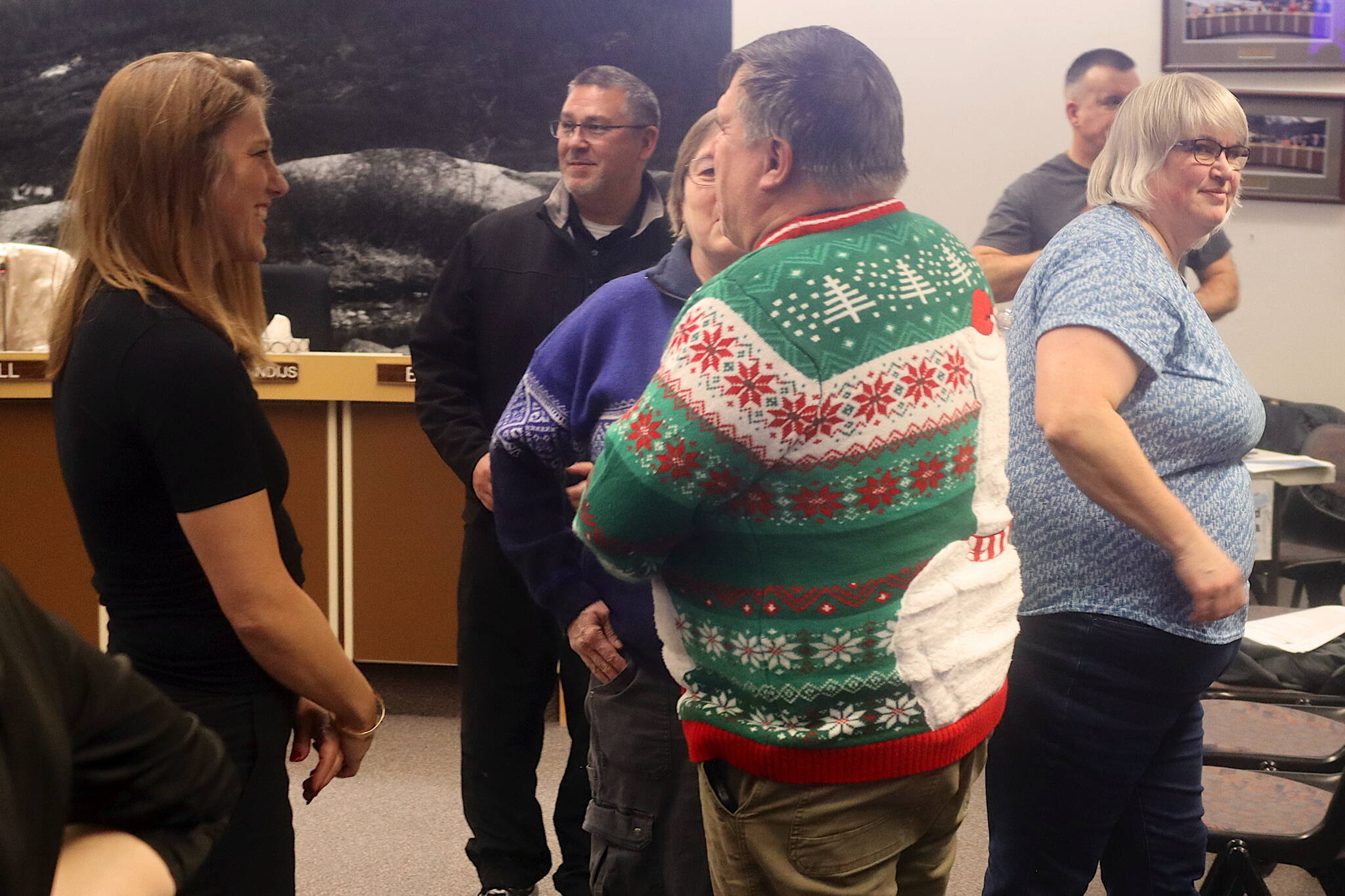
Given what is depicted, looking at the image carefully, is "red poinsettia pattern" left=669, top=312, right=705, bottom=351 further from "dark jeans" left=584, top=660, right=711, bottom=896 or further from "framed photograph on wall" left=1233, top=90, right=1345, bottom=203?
"framed photograph on wall" left=1233, top=90, right=1345, bottom=203

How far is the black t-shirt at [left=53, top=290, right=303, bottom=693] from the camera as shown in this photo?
116 centimetres

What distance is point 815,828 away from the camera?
110 centimetres

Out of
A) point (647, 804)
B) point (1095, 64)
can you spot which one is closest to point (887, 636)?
point (647, 804)

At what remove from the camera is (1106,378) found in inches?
56.6

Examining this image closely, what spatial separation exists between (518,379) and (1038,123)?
10.4ft

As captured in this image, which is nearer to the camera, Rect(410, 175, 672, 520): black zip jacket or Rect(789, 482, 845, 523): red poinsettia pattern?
Rect(789, 482, 845, 523): red poinsettia pattern

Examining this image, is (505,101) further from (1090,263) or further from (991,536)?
(991,536)

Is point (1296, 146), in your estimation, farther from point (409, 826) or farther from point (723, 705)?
point (723, 705)

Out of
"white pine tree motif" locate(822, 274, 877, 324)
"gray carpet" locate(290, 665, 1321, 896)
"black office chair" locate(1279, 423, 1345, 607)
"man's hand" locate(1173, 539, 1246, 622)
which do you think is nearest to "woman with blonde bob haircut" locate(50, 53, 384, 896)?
"white pine tree motif" locate(822, 274, 877, 324)

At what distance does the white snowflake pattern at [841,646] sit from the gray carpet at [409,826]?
1.62 metres

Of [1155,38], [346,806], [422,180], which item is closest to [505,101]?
[422,180]

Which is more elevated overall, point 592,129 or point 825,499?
point 592,129

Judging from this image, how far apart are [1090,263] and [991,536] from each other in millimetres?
547

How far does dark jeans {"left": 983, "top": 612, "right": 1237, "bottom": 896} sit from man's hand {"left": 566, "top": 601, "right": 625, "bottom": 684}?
0.57 meters
